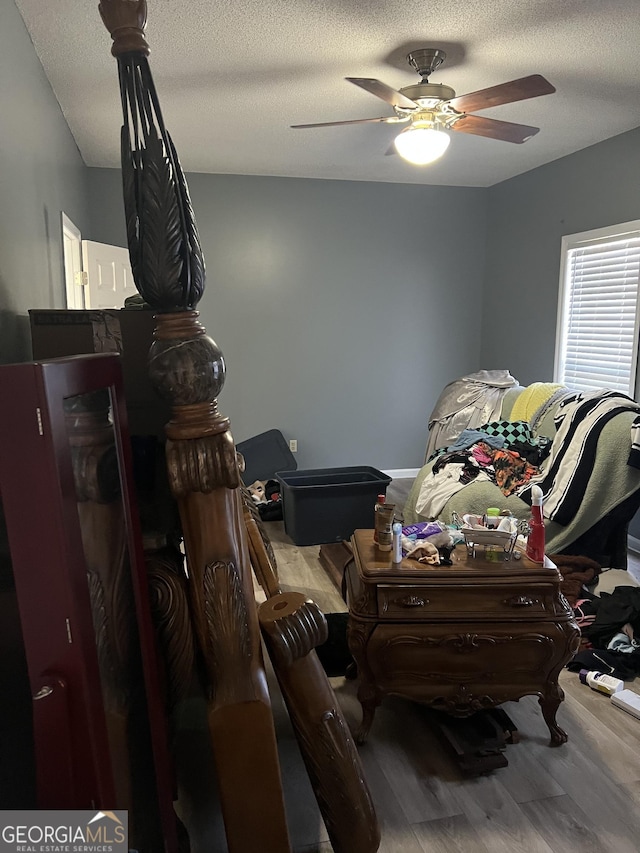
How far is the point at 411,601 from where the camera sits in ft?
6.40

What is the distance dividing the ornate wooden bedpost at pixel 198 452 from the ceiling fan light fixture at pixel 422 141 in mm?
1858

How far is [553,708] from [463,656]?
359mm

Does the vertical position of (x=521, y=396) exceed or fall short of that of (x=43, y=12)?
it falls short

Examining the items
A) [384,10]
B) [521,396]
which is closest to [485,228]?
[521,396]

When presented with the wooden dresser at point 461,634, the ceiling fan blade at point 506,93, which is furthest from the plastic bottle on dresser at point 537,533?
the ceiling fan blade at point 506,93

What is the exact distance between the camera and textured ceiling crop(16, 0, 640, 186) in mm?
2289

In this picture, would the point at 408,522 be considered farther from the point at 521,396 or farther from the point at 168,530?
the point at 168,530

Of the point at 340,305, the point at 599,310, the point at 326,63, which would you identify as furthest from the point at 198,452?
the point at 340,305

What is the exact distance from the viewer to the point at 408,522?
3752 mm

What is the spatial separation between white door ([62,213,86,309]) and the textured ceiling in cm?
63

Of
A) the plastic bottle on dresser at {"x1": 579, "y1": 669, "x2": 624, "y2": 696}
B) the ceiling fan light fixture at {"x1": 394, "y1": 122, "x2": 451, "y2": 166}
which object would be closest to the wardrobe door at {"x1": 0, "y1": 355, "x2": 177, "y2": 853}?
the plastic bottle on dresser at {"x1": 579, "y1": 669, "x2": 624, "y2": 696}

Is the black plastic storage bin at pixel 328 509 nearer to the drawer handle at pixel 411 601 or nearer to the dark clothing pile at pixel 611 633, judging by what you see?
the dark clothing pile at pixel 611 633

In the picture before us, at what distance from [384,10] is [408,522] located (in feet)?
8.56

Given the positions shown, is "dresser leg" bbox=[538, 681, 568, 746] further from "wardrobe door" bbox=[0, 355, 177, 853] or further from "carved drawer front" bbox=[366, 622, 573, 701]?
"wardrobe door" bbox=[0, 355, 177, 853]
